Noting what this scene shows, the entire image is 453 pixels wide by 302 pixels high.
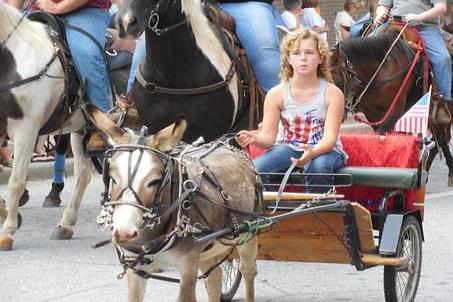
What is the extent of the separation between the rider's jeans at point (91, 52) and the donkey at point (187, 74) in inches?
49.2

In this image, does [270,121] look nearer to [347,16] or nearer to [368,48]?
[368,48]

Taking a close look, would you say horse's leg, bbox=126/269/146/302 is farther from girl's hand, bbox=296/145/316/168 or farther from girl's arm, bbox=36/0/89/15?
girl's arm, bbox=36/0/89/15

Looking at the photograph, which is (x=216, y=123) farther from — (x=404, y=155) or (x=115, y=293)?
(x=404, y=155)

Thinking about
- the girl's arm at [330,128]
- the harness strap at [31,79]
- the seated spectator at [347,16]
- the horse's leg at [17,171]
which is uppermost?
the girl's arm at [330,128]

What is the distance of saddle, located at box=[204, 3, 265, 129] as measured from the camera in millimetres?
9148

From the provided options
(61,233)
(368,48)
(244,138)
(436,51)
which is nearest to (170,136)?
(244,138)

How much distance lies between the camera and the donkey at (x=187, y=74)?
8.78 m

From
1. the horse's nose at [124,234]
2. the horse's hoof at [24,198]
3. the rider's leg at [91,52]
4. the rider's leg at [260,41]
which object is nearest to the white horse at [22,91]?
the rider's leg at [91,52]

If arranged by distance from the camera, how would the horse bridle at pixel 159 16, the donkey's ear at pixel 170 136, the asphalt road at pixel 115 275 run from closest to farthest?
the donkey's ear at pixel 170 136 < the asphalt road at pixel 115 275 < the horse bridle at pixel 159 16

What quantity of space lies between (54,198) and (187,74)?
3630 mm

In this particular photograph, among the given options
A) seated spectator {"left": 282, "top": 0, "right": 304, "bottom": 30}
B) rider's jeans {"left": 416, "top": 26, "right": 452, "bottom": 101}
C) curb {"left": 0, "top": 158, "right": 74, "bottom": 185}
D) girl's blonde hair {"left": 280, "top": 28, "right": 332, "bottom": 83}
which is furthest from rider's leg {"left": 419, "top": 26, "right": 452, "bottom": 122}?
girl's blonde hair {"left": 280, "top": 28, "right": 332, "bottom": 83}

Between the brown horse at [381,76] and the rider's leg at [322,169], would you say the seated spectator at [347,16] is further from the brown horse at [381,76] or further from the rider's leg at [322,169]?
the rider's leg at [322,169]

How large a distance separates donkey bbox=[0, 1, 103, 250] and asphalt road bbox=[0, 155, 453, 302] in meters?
0.51

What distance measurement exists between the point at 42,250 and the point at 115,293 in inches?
70.5
